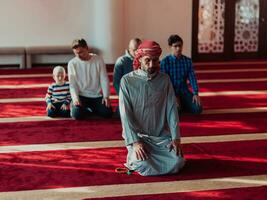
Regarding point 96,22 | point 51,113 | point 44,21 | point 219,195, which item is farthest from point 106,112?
point 44,21

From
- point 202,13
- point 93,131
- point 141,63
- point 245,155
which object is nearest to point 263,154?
point 245,155

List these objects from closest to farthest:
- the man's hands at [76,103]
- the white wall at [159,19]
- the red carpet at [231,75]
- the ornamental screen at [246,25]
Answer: the man's hands at [76,103] → the red carpet at [231,75] → the white wall at [159,19] → the ornamental screen at [246,25]

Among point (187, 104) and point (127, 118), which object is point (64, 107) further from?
point (127, 118)

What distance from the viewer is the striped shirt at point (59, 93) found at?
18.1 feet

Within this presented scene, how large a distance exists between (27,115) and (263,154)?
8.95 feet

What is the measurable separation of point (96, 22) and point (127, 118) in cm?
633

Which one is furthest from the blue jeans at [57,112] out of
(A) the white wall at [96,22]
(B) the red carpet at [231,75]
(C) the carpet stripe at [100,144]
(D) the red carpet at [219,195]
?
(A) the white wall at [96,22]

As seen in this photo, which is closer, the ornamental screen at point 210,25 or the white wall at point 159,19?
the white wall at point 159,19

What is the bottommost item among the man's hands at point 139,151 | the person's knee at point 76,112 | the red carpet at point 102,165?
the red carpet at point 102,165

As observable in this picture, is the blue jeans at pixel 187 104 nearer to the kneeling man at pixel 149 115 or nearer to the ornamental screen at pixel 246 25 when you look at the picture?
the kneeling man at pixel 149 115

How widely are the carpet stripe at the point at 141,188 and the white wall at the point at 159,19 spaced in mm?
6691

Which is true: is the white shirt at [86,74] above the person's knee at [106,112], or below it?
above

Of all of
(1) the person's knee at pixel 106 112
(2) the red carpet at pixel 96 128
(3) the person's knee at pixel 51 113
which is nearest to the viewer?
(2) the red carpet at pixel 96 128

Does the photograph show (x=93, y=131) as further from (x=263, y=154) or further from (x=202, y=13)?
(x=202, y=13)
